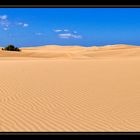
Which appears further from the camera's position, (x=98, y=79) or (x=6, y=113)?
(x=98, y=79)

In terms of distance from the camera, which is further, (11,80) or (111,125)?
(11,80)

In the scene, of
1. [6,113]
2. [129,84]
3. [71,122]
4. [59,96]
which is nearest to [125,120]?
[71,122]

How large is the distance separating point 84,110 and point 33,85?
467 centimetres

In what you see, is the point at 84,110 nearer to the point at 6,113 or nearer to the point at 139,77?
the point at 6,113

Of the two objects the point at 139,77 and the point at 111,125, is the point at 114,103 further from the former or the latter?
the point at 139,77

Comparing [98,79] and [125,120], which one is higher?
[98,79]

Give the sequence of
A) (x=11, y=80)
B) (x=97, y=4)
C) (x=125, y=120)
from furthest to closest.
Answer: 1. (x=11, y=80)
2. (x=125, y=120)
3. (x=97, y=4)

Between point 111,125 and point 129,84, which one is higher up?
point 129,84

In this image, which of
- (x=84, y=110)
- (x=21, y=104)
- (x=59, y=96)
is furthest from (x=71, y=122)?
(x=59, y=96)

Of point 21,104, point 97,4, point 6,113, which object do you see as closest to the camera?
point 97,4

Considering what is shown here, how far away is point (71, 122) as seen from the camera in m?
6.81

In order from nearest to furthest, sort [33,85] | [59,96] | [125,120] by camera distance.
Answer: [125,120] < [59,96] < [33,85]

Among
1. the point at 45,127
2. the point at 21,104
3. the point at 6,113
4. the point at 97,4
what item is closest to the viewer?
the point at 97,4

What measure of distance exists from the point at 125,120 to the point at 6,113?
2.31 meters
